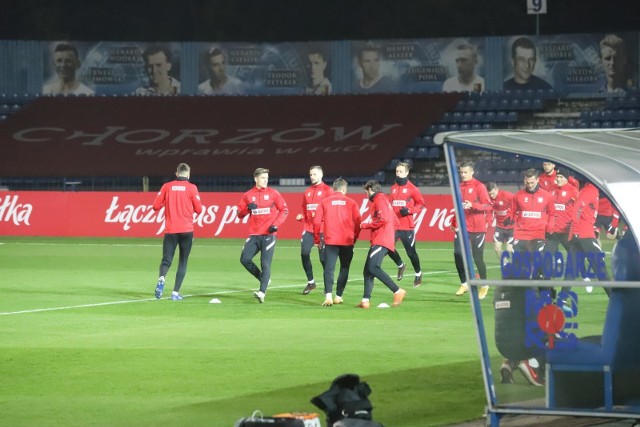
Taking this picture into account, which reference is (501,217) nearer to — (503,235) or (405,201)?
(503,235)

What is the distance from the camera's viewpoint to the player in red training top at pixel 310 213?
22.4 m

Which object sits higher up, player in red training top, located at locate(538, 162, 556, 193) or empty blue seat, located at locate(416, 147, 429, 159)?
empty blue seat, located at locate(416, 147, 429, 159)

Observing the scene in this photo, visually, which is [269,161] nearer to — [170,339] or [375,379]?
[170,339]

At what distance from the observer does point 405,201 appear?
23.6 metres

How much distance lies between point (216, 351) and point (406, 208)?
9.12m

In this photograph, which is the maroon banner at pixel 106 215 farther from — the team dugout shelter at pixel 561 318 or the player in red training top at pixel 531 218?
the team dugout shelter at pixel 561 318

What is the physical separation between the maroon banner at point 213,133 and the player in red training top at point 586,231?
3853cm

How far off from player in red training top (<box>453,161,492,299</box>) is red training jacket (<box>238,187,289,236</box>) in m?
12.4

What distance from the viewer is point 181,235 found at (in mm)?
21125

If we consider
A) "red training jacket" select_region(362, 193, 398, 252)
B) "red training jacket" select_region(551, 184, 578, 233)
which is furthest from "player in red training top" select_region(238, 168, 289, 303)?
"red training jacket" select_region(551, 184, 578, 233)

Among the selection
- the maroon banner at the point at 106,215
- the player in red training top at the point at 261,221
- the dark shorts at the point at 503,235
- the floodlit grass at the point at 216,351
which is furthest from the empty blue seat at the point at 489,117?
the dark shorts at the point at 503,235

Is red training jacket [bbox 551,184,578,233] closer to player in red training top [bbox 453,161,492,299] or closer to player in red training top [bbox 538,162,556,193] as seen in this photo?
player in red training top [bbox 538,162,556,193]

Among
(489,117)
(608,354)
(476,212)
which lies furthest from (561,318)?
(489,117)

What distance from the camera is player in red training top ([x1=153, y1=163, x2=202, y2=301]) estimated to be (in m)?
21.0
